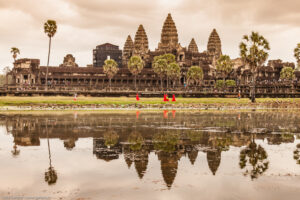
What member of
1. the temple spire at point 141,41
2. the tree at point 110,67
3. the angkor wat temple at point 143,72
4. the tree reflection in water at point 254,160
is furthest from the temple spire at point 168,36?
Answer: the tree reflection in water at point 254,160

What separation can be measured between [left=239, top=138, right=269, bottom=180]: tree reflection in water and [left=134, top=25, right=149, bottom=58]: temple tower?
161930 mm

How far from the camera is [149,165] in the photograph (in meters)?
16.6

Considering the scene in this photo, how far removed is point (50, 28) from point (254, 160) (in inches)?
3810

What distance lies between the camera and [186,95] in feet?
309

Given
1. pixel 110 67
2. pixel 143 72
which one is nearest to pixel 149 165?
pixel 110 67

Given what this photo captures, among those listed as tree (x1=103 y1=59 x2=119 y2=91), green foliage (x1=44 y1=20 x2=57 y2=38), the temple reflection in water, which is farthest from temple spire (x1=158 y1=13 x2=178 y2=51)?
the temple reflection in water

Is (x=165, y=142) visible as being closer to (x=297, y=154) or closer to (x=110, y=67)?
(x=297, y=154)

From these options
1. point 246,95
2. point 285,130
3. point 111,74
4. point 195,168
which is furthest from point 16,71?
point 195,168

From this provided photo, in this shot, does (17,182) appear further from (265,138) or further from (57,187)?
(265,138)

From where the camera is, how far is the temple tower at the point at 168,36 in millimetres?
174250

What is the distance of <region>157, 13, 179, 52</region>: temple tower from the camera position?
17425 cm

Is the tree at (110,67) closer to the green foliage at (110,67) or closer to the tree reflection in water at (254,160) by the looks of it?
the green foliage at (110,67)

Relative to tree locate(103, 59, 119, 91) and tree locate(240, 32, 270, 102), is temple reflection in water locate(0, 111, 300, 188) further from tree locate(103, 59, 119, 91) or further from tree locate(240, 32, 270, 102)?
tree locate(103, 59, 119, 91)

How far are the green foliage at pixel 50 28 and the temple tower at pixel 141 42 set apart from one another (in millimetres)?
75170
